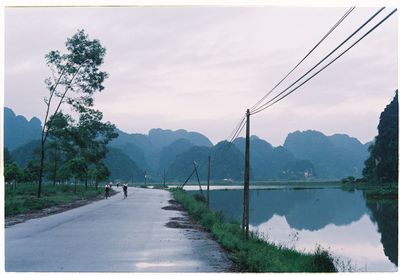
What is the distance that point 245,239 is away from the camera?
16344 millimetres

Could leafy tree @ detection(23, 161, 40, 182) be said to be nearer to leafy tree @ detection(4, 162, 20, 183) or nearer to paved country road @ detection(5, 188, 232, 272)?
leafy tree @ detection(4, 162, 20, 183)

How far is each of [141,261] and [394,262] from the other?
16.3m

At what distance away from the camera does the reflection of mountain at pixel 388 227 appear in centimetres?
2625

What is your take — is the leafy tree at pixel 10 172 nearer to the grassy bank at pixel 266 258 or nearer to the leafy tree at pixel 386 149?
the grassy bank at pixel 266 258

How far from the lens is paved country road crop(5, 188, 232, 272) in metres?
11.7

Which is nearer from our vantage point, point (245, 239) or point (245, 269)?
point (245, 269)

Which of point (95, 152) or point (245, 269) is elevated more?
point (95, 152)

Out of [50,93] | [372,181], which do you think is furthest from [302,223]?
[372,181]

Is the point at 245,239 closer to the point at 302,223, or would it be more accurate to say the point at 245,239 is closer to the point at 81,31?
the point at 302,223

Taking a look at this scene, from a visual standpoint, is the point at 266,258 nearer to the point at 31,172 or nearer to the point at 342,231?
the point at 342,231

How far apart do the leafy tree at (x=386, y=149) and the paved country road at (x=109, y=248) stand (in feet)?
287

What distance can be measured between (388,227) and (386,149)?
7349 cm

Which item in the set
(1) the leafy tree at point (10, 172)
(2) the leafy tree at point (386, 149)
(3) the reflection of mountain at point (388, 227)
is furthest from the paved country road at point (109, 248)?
(2) the leafy tree at point (386, 149)

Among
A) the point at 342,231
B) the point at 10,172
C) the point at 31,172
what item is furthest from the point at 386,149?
the point at 10,172
